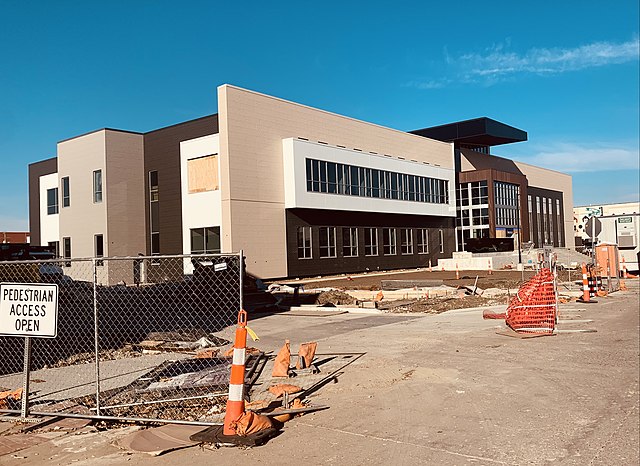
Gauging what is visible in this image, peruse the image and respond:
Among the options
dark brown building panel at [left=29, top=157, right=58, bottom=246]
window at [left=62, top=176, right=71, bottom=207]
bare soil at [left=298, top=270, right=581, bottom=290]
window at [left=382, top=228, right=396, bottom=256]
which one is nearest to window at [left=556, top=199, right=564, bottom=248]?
window at [left=382, top=228, right=396, bottom=256]

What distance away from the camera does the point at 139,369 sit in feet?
33.7

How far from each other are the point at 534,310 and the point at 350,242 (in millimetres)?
32748

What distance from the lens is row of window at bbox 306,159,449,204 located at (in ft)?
140

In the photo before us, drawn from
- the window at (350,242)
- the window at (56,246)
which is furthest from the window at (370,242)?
the window at (56,246)

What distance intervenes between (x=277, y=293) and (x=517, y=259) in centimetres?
3277

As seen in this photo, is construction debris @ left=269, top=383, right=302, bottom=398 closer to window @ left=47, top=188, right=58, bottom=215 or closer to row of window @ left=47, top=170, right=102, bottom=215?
row of window @ left=47, top=170, right=102, bottom=215

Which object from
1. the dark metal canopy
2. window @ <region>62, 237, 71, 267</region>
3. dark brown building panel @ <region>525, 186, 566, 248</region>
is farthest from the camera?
dark brown building panel @ <region>525, 186, 566, 248</region>

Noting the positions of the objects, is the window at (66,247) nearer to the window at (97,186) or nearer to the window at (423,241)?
the window at (97,186)

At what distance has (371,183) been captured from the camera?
156ft

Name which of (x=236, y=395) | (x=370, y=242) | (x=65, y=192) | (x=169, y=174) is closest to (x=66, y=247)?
(x=65, y=192)

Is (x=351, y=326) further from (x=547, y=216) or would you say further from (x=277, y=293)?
(x=547, y=216)

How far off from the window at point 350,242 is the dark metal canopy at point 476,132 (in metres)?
24.4

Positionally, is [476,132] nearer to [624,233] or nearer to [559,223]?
[559,223]

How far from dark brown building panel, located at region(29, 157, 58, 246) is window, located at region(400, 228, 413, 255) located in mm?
31489
